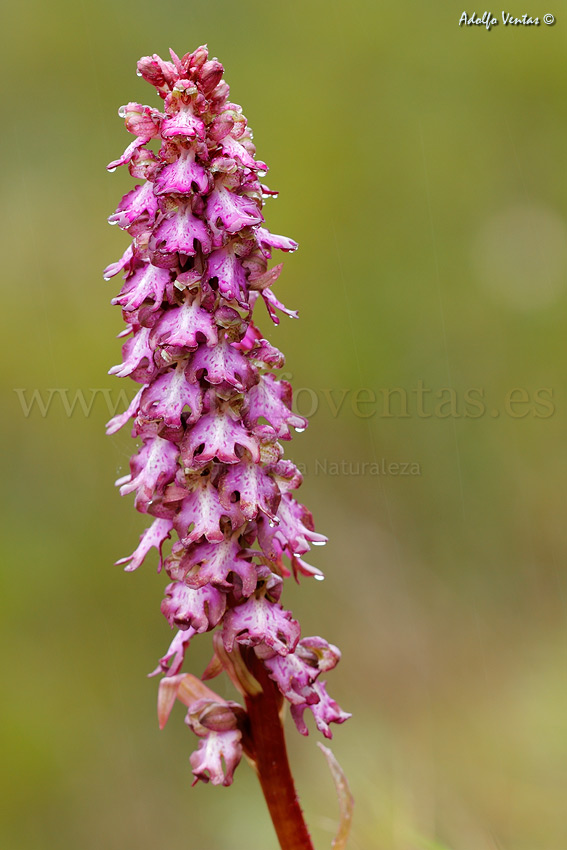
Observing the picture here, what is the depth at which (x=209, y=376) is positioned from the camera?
1718mm

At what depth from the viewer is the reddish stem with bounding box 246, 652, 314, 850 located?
1938 mm

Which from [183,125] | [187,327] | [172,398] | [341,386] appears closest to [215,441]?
[172,398]

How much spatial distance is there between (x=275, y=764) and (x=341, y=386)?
325 centimetres

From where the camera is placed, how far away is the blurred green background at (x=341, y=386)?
416cm

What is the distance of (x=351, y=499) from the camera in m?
4.94

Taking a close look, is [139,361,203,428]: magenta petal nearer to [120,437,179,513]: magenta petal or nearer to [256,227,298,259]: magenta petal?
[120,437,179,513]: magenta petal

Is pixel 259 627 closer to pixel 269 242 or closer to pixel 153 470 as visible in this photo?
pixel 153 470

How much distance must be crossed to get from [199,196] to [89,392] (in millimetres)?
3090

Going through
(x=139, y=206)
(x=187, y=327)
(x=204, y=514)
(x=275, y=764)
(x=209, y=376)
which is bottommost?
(x=275, y=764)

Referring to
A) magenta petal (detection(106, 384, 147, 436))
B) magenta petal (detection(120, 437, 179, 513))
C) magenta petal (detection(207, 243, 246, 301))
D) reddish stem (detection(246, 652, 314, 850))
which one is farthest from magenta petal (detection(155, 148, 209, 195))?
reddish stem (detection(246, 652, 314, 850))

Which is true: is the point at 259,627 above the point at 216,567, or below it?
below

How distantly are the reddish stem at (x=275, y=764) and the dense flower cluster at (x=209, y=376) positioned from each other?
62 millimetres

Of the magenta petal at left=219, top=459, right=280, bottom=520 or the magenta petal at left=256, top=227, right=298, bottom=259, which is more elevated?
the magenta petal at left=256, top=227, right=298, bottom=259

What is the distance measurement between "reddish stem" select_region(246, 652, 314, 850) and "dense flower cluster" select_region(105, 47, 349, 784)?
0.20 ft
